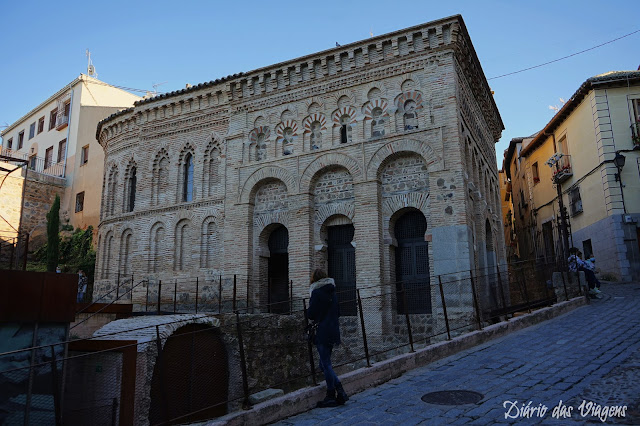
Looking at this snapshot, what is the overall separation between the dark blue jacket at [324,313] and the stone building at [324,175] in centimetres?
668

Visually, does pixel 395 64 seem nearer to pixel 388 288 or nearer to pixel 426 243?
pixel 426 243

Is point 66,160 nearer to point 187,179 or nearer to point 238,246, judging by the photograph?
point 187,179

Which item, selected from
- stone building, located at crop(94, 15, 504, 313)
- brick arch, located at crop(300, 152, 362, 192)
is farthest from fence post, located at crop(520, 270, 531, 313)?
brick arch, located at crop(300, 152, 362, 192)

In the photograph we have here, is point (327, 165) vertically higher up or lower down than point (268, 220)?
higher up

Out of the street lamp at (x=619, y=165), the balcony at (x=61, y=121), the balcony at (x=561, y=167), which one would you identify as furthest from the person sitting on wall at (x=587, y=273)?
the balcony at (x=61, y=121)

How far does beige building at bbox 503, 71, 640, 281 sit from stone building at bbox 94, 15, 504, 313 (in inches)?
170

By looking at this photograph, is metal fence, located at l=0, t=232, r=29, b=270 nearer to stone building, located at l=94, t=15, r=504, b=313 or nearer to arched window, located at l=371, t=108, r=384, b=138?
stone building, located at l=94, t=15, r=504, b=313

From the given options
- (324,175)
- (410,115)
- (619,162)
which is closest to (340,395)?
(324,175)

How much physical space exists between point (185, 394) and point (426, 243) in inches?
317

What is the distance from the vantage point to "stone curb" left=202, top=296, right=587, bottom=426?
5609mm

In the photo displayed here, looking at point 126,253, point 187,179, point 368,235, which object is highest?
point 187,179

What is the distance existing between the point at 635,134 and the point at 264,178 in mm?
15118

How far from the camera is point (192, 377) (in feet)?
28.4

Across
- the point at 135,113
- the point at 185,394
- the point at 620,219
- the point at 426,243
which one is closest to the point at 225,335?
the point at 185,394
